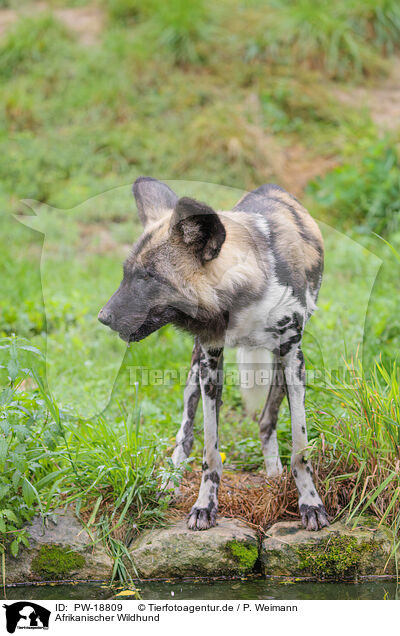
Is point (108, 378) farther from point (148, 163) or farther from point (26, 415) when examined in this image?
point (148, 163)

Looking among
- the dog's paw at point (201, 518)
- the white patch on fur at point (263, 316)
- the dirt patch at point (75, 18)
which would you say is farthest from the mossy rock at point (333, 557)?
the dirt patch at point (75, 18)

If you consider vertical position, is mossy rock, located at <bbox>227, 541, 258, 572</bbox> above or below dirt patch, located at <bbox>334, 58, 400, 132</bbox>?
below

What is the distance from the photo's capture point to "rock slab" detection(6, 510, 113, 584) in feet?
10.8

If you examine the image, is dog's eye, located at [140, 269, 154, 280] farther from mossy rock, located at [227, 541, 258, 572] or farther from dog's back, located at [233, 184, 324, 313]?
mossy rock, located at [227, 541, 258, 572]

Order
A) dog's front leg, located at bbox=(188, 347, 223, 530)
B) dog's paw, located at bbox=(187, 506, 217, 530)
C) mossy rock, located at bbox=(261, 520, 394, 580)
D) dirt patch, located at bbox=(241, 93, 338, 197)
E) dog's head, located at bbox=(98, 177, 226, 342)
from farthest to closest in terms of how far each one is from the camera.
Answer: dirt patch, located at bbox=(241, 93, 338, 197)
dog's front leg, located at bbox=(188, 347, 223, 530)
dog's paw, located at bbox=(187, 506, 217, 530)
mossy rock, located at bbox=(261, 520, 394, 580)
dog's head, located at bbox=(98, 177, 226, 342)

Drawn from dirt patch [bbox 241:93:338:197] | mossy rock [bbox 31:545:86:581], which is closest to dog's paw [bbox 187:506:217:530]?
mossy rock [bbox 31:545:86:581]

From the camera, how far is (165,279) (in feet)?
10.1

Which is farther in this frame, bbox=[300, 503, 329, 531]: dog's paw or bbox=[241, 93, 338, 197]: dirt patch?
bbox=[241, 93, 338, 197]: dirt patch

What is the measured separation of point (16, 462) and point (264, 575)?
1.26m

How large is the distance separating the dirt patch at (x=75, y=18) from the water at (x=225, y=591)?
9.34m

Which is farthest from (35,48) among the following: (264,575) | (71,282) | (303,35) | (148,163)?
(264,575)
